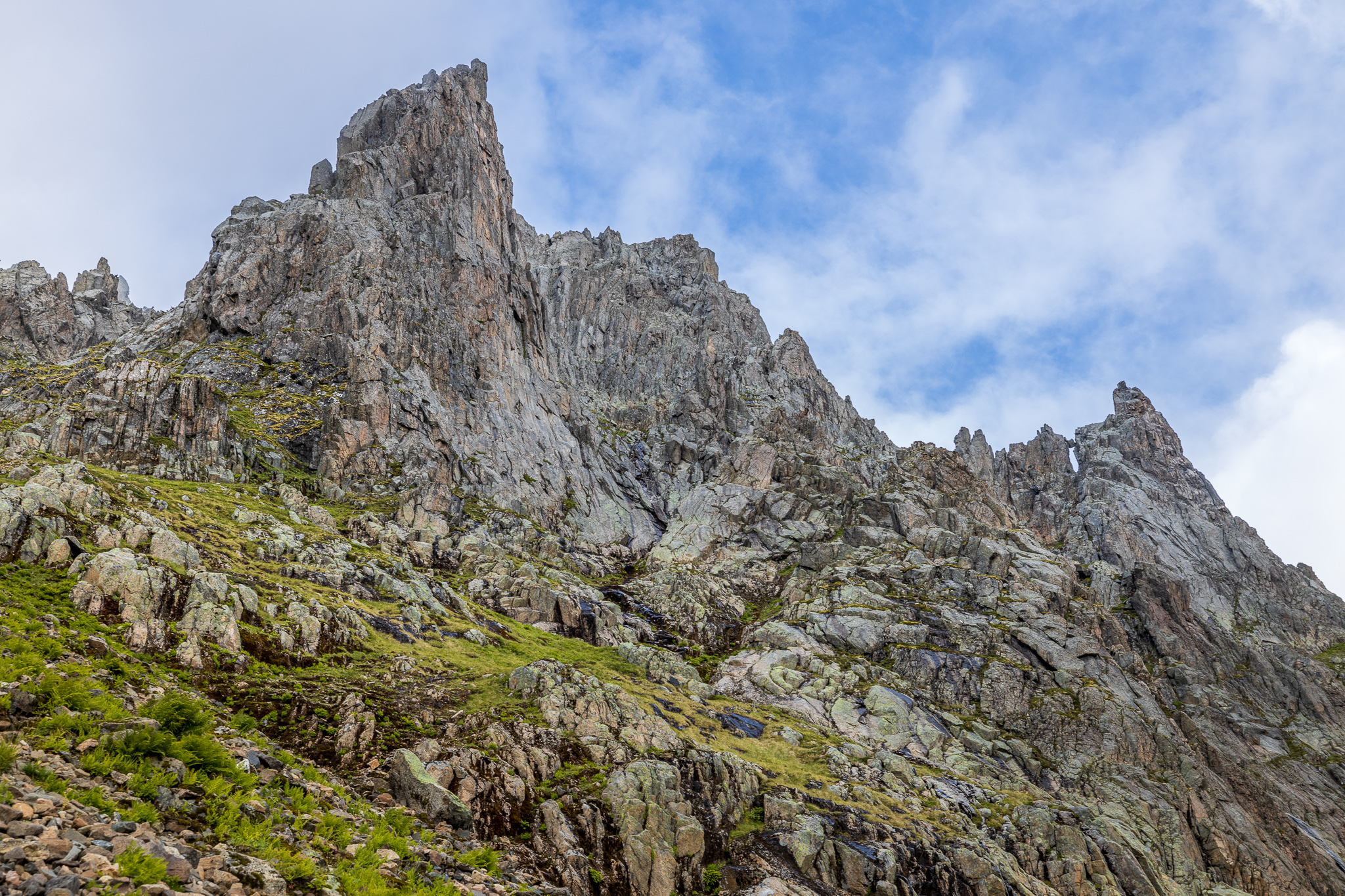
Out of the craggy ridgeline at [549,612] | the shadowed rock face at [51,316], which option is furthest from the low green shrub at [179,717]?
the shadowed rock face at [51,316]

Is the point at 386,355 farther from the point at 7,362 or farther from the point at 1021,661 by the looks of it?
the point at 1021,661

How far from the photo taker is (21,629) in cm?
2258

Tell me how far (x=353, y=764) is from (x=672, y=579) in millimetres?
75397

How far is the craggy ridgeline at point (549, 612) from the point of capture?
22.3 m

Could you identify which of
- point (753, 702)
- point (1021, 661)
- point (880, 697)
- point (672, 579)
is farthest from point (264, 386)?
point (1021, 661)

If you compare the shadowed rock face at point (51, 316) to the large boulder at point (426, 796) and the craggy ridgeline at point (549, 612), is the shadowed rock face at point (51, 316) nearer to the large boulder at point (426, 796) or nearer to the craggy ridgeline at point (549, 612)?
the craggy ridgeline at point (549, 612)

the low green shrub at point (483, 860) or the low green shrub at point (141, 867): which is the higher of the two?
the low green shrub at point (141, 867)

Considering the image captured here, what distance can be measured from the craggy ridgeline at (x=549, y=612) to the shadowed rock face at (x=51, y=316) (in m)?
1.00

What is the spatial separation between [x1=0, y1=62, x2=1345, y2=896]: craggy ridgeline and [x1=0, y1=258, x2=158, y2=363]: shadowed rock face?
1.00 meters

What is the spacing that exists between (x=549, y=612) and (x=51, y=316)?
146593 mm

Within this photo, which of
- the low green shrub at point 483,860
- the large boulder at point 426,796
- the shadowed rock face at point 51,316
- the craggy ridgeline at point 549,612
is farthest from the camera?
the shadowed rock face at point 51,316

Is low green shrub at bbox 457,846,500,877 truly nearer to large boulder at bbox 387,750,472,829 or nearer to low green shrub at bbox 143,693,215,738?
large boulder at bbox 387,750,472,829

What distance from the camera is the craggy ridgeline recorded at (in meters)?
22.3

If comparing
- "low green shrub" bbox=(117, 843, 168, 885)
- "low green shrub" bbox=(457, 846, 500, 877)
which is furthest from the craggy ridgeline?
"low green shrub" bbox=(457, 846, 500, 877)
